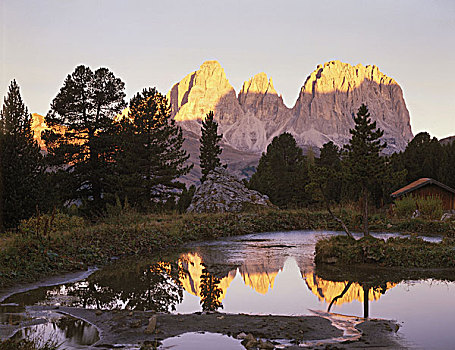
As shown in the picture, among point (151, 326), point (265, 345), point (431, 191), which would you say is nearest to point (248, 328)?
point (265, 345)

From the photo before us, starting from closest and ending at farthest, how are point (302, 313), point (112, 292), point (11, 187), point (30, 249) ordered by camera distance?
point (302, 313) → point (112, 292) → point (30, 249) → point (11, 187)

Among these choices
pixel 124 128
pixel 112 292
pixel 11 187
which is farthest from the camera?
pixel 124 128

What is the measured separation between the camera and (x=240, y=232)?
24.2 m

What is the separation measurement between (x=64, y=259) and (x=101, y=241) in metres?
2.46

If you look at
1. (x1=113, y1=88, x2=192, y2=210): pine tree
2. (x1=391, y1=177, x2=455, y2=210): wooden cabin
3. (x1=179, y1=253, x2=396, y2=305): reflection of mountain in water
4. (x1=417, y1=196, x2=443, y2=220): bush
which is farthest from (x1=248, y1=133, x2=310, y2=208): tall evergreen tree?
(x1=179, y1=253, x2=396, y2=305): reflection of mountain in water

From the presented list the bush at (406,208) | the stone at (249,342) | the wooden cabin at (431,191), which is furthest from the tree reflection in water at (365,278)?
the wooden cabin at (431,191)

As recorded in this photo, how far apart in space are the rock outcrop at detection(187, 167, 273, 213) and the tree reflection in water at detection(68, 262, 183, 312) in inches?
639

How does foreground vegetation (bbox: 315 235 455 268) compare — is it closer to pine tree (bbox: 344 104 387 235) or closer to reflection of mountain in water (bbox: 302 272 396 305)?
pine tree (bbox: 344 104 387 235)

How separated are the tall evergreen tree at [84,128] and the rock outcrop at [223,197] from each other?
255 inches

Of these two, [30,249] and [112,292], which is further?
[30,249]

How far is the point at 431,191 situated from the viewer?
116 ft

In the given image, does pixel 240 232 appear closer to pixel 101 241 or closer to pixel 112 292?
pixel 101 241

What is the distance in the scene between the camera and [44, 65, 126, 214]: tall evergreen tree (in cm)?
3238

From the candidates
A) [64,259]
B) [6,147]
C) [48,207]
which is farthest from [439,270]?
[6,147]
